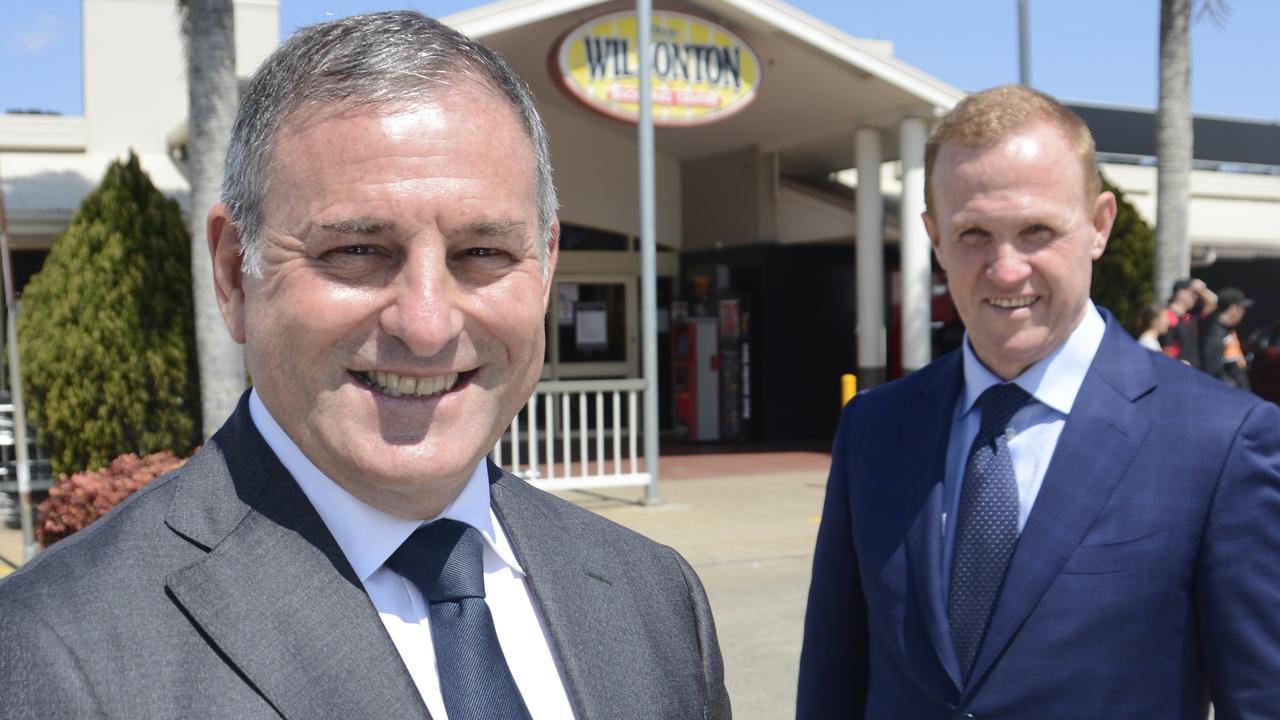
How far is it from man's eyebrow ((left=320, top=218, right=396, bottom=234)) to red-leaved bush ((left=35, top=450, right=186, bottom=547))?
488 cm

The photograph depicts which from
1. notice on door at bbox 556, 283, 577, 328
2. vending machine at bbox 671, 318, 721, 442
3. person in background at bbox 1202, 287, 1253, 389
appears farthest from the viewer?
notice on door at bbox 556, 283, 577, 328

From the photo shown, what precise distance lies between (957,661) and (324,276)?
4.61 ft

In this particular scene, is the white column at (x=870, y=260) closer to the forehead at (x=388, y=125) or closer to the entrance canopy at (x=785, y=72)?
the entrance canopy at (x=785, y=72)

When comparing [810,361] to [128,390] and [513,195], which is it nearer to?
[128,390]

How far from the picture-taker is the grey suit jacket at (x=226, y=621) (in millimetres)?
1155

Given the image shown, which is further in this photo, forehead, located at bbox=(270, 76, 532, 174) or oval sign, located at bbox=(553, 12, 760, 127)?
oval sign, located at bbox=(553, 12, 760, 127)

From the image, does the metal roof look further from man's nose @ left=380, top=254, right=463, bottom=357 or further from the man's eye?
man's nose @ left=380, top=254, right=463, bottom=357

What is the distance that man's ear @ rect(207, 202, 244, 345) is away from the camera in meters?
1.44

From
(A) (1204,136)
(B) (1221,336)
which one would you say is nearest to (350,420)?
(B) (1221,336)

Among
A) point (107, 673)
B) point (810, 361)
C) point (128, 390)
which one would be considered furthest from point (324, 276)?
point (810, 361)

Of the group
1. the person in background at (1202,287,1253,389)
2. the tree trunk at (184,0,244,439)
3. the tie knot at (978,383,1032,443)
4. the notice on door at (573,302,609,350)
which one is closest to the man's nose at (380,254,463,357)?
the tie knot at (978,383,1032,443)

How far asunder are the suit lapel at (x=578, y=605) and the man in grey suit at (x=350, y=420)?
31mm

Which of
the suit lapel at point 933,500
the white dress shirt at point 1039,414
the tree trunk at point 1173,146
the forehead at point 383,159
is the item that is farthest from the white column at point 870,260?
the forehead at point 383,159

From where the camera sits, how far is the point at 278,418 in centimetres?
140
